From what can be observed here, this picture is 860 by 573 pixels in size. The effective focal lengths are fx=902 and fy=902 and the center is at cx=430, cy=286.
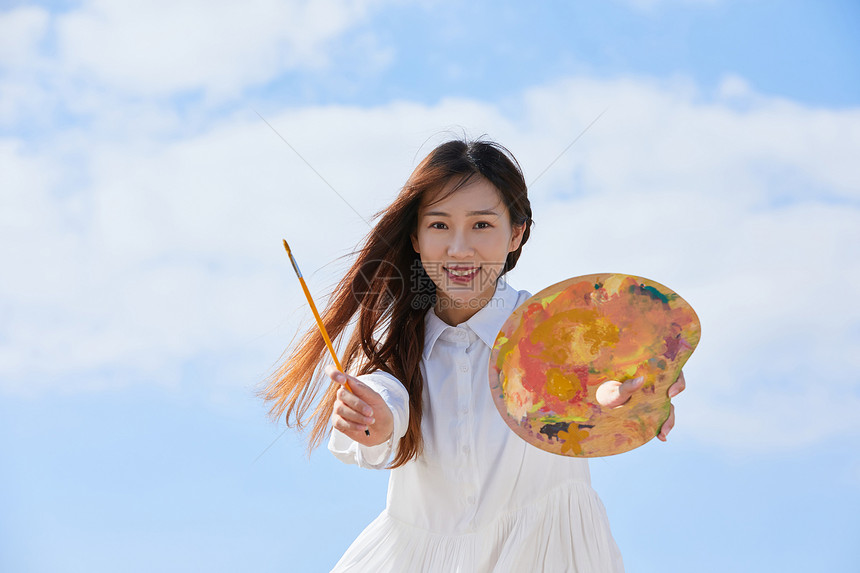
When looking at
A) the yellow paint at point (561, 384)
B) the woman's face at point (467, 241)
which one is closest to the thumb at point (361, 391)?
the yellow paint at point (561, 384)

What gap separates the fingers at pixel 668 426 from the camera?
8.63 ft

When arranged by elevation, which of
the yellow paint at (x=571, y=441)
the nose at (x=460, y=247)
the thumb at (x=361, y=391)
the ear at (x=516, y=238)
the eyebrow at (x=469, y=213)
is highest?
the ear at (x=516, y=238)

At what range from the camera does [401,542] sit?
9.64ft

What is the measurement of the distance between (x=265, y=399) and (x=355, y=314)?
462 millimetres

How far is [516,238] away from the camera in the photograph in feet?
10.6

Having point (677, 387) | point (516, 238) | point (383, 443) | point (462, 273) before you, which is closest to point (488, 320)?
point (462, 273)

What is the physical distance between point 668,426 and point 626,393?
0.21 m

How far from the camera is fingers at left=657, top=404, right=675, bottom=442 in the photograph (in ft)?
8.63

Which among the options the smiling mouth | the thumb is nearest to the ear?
the smiling mouth

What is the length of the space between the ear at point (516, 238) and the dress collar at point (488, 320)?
0.13 meters

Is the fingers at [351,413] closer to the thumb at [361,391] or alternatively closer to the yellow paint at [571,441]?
the thumb at [361,391]

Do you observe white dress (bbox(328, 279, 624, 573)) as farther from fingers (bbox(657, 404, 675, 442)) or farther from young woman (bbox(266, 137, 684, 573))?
fingers (bbox(657, 404, 675, 442))

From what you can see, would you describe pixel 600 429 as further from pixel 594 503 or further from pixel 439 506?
pixel 439 506

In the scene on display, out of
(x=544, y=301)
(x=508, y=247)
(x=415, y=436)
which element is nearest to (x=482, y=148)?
(x=508, y=247)
